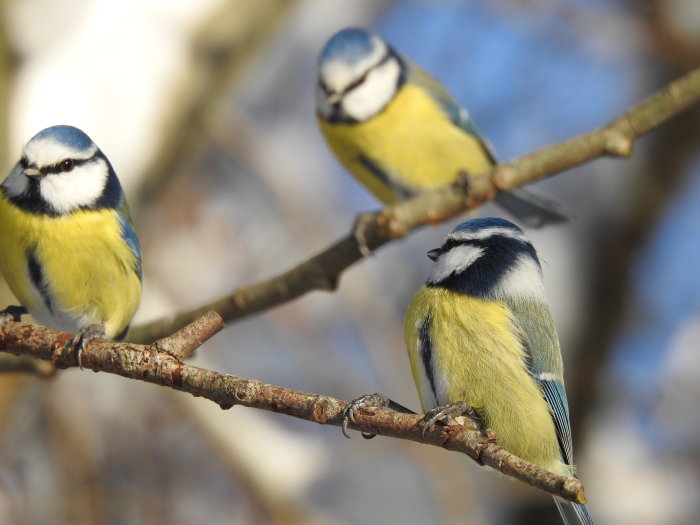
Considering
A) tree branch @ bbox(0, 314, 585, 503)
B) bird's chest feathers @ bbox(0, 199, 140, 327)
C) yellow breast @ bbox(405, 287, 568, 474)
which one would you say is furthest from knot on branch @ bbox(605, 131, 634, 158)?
bird's chest feathers @ bbox(0, 199, 140, 327)

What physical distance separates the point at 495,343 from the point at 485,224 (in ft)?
1.05

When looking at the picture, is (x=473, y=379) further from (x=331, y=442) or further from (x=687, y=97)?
(x=331, y=442)

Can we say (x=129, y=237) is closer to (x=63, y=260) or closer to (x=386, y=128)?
(x=63, y=260)

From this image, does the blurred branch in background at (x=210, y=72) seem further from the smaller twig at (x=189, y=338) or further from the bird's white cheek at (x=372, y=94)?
the smaller twig at (x=189, y=338)

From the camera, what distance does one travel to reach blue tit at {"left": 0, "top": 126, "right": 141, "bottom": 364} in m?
1.66

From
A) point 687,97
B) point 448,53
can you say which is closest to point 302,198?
point 448,53

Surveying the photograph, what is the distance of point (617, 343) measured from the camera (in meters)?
4.05

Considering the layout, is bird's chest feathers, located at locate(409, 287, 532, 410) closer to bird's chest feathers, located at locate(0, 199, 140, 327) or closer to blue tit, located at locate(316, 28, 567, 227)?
bird's chest feathers, located at locate(0, 199, 140, 327)

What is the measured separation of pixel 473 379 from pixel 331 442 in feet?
8.12

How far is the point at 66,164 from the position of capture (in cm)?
163

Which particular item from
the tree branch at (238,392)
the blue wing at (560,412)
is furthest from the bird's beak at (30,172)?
the blue wing at (560,412)

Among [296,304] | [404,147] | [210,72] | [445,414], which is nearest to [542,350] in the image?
[445,414]

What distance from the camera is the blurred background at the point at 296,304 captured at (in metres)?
3.09

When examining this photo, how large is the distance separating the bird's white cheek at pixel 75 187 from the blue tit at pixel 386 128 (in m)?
1.11
